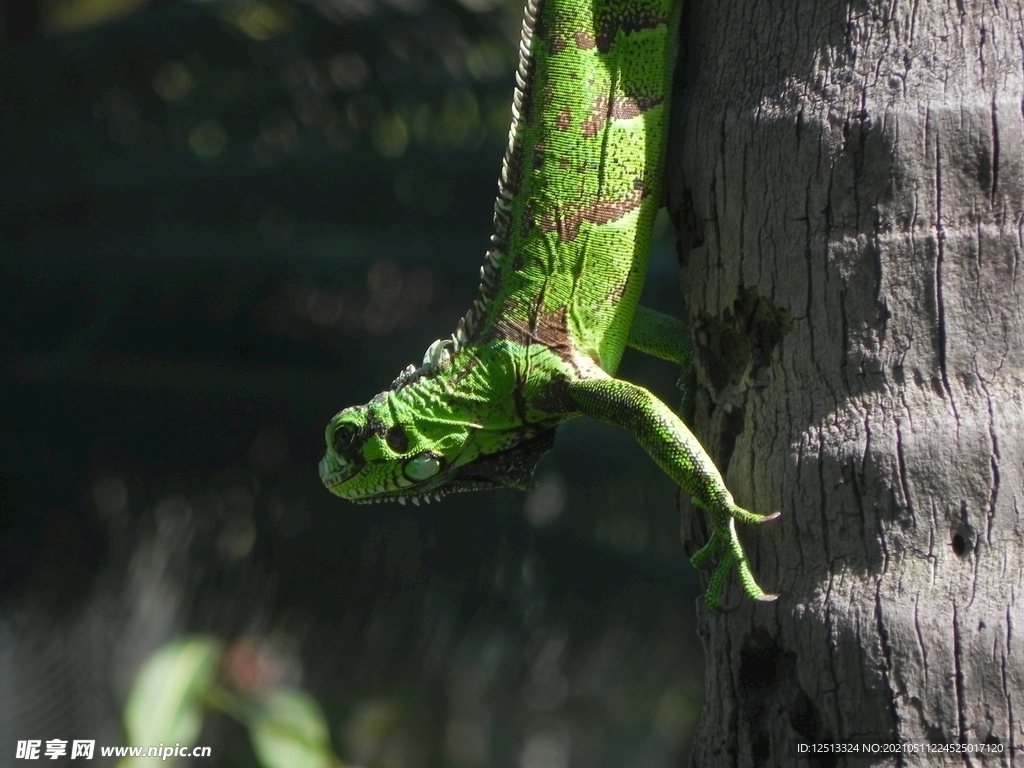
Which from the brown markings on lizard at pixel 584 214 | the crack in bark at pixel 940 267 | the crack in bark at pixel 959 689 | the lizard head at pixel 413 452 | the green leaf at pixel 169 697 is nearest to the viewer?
the crack in bark at pixel 959 689

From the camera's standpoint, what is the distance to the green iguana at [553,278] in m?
3.79

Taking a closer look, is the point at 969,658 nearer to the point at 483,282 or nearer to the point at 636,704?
the point at 483,282

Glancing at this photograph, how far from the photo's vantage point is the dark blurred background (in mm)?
8227

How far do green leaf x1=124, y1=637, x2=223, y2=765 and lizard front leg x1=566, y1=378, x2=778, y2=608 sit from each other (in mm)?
2941

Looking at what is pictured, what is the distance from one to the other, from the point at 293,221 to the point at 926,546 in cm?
708

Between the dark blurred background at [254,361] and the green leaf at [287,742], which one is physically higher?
the dark blurred background at [254,361]

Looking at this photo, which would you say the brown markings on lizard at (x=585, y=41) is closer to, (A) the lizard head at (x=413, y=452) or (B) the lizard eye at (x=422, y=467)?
(A) the lizard head at (x=413, y=452)

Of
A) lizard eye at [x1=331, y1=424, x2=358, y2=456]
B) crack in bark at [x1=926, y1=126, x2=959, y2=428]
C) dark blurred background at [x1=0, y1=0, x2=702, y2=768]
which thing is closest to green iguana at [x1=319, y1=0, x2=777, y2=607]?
lizard eye at [x1=331, y1=424, x2=358, y2=456]

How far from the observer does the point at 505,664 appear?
8297mm

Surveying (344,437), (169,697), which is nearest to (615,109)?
(344,437)

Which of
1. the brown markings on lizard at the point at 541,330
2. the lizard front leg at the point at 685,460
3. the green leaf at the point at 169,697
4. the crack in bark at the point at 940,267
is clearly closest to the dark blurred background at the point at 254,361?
the green leaf at the point at 169,697

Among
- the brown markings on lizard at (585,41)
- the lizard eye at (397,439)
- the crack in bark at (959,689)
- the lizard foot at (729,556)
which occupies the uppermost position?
the brown markings on lizard at (585,41)

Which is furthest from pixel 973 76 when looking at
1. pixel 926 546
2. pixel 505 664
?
pixel 505 664

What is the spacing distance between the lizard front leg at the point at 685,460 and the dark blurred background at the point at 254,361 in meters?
4.40
